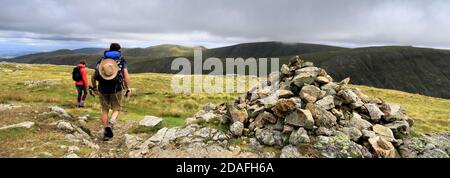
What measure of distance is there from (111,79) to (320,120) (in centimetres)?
822

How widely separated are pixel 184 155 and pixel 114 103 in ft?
13.2

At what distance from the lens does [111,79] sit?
13695 millimetres

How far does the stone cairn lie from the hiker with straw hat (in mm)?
3335

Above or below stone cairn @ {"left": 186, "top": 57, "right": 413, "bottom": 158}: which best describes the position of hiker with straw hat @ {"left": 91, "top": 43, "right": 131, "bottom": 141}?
above

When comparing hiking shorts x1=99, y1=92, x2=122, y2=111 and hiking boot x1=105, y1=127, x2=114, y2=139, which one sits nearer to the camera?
hiking shorts x1=99, y1=92, x2=122, y2=111

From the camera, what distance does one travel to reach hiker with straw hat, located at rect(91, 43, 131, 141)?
44.3 ft

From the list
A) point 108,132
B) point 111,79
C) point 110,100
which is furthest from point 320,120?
point 108,132

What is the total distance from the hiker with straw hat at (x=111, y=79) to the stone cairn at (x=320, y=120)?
10.9ft

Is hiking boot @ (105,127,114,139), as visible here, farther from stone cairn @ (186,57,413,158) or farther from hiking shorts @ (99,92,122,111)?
stone cairn @ (186,57,413,158)

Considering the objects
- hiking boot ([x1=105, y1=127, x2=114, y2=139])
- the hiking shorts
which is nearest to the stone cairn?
the hiking shorts

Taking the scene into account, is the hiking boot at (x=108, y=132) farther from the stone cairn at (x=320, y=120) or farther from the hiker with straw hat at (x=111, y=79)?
the stone cairn at (x=320, y=120)

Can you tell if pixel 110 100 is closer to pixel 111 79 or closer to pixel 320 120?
pixel 111 79

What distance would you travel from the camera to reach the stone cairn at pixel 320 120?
1302 cm
